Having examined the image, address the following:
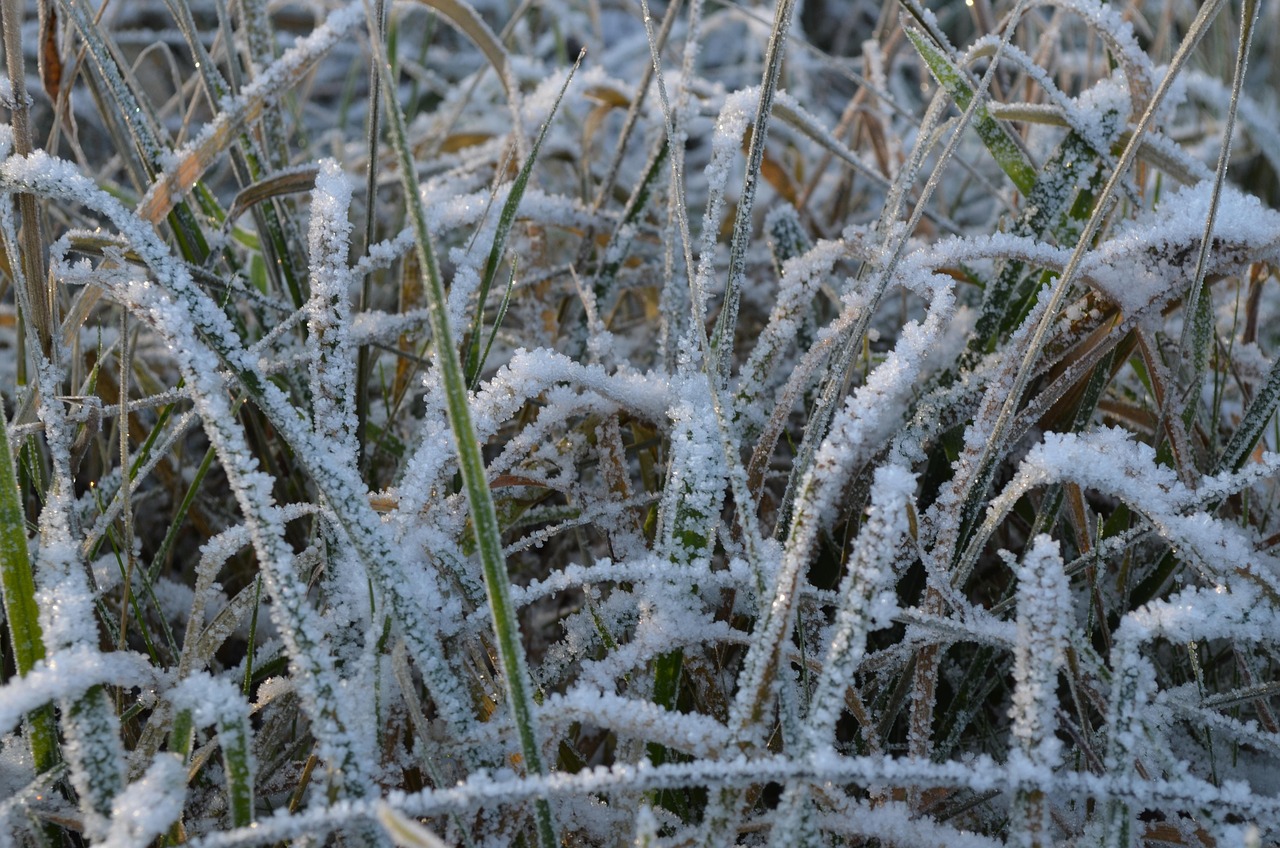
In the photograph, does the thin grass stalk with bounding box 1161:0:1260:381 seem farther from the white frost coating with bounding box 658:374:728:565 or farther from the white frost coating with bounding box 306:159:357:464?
the white frost coating with bounding box 306:159:357:464

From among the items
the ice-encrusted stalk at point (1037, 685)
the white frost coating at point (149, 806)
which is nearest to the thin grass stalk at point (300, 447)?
the white frost coating at point (149, 806)

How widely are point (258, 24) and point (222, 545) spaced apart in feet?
2.05

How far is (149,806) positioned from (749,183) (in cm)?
55

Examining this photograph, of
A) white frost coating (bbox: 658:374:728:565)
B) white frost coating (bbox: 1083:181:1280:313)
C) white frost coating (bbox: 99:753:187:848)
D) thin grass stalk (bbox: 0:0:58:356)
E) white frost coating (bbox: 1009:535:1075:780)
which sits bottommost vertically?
white frost coating (bbox: 99:753:187:848)

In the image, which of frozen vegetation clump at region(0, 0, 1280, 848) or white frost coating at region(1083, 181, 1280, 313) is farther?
white frost coating at region(1083, 181, 1280, 313)

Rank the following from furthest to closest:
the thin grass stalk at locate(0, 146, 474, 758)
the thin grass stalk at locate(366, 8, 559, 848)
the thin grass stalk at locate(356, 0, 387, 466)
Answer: the thin grass stalk at locate(356, 0, 387, 466)
the thin grass stalk at locate(0, 146, 474, 758)
the thin grass stalk at locate(366, 8, 559, 848)

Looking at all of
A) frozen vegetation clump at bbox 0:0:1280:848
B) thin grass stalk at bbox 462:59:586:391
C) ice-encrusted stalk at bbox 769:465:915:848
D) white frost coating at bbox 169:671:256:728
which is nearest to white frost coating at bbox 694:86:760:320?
frozen vegetation clump at bbox 0:0:1280:848

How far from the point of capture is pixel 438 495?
28.2 inches

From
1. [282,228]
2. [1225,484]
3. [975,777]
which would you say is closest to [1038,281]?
[1225,484]

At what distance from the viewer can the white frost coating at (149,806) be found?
19.3 inches

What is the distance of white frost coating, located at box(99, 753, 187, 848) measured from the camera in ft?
1.61

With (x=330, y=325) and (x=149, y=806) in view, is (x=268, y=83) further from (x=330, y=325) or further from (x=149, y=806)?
(x=149, y=806)

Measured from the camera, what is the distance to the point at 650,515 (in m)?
0.83

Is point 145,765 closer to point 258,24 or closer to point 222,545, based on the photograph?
point 222,545
